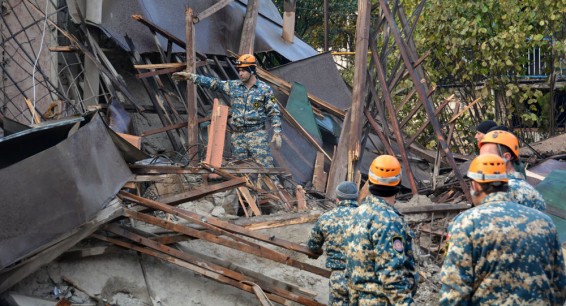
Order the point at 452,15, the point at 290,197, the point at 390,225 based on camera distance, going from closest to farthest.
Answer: the point at 390,225, the point at 290,197, the point at 452,15

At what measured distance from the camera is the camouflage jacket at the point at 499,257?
4.14 metres

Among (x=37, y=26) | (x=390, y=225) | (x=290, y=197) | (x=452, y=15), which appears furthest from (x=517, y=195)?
(x=452, y=15)

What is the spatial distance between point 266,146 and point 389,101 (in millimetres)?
1936

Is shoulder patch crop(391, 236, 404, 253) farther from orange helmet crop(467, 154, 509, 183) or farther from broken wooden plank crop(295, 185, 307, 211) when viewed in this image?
broken wooden plank crop(295, 185, 307, 211)

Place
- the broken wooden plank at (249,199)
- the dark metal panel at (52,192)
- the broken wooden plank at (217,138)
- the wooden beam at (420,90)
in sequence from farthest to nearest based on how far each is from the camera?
the wooden beam at (420,90), the broken wooden plank at (217,138), the broken wooden plank at (249,199), the dark metal panel at (52,192)

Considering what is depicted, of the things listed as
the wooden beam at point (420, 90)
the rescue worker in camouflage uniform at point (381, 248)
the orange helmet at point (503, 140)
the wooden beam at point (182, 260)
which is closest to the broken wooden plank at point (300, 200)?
the wooden beam at point (182, 260)

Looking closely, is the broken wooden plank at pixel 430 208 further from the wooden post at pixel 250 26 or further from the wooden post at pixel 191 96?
the wooden post at pixel 250 26

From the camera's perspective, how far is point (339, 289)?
573 cm

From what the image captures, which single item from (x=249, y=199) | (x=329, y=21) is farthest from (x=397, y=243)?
(x=329, y=21)

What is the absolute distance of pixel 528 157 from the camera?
1212cm

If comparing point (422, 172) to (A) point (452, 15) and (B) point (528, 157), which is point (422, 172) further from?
(A) point (452, 15)

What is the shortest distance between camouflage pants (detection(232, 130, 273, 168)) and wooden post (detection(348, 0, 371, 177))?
4.21ft

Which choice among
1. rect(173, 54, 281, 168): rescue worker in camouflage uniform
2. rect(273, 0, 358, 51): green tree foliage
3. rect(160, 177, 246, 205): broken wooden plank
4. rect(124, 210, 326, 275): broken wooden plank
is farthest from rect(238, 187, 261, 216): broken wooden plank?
rect(273, 0, 358, 51): green tree foliage

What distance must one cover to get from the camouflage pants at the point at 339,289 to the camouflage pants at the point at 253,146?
4.18m
